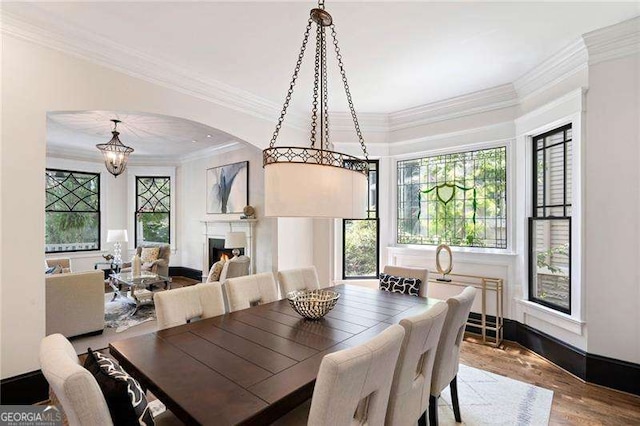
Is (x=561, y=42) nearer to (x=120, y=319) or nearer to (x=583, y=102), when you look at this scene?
(x=583, y=102)

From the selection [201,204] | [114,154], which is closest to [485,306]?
[114,154]

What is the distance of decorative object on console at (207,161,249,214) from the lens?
19.5 feet

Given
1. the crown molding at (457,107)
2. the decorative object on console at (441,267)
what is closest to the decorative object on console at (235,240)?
the crown molding at (457,107)

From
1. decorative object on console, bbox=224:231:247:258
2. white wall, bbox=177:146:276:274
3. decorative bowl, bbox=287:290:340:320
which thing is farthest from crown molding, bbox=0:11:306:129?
decorative bowl, bbox=287:290:340:320

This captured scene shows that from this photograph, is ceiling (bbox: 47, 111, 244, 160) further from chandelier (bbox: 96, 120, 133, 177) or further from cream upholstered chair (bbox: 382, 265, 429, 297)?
cream upholstered chair (bbox: 382, 265, 429, 297)

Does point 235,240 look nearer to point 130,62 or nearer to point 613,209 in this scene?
point 130,62

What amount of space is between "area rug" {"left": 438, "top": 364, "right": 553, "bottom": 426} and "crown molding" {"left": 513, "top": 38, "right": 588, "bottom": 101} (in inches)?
115

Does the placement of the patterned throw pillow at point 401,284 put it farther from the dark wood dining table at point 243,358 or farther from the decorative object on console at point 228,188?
the decorative object on console at point 228,188

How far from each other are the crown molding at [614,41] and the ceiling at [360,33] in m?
0.08

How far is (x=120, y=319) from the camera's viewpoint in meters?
4.41

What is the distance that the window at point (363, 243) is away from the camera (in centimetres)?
470

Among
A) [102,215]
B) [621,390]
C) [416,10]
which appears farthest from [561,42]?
[102,215]

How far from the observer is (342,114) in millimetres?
4570

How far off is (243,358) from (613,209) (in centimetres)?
320
